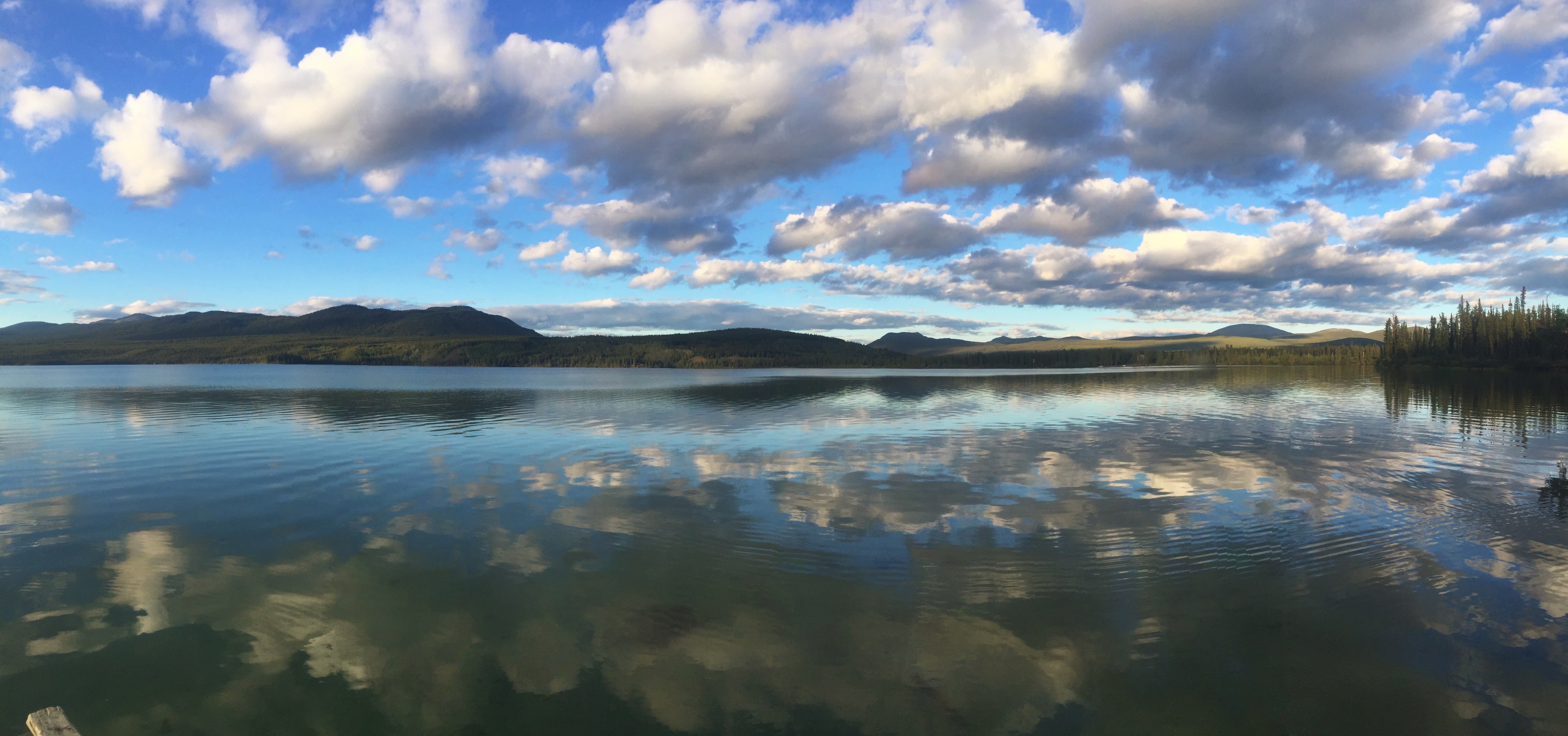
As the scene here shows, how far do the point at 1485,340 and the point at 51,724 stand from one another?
235827 mm

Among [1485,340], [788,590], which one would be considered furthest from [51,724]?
[1485,340]

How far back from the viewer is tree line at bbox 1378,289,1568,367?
145 metres

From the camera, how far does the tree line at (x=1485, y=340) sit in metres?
145

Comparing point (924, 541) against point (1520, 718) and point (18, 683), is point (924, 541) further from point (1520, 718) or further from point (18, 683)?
point (18, 683)

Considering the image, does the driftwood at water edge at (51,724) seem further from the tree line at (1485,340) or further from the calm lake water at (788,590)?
the tree line at (1485,340)

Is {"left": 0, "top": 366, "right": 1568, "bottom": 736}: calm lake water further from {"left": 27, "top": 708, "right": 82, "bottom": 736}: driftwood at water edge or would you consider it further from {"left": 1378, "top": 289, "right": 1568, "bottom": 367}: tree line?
{"left": 1378, "top": 289, "right": 1568, "bottom": 367}: tree line

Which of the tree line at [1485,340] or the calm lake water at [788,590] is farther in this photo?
the tree line at [1485,340]

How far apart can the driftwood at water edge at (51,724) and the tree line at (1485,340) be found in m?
202

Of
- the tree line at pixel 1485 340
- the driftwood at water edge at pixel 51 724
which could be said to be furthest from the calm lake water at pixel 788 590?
the tree line at pixel 1485 340

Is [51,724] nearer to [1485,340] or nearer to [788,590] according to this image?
[788,590]

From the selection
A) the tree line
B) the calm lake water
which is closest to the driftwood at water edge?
the calm lake water

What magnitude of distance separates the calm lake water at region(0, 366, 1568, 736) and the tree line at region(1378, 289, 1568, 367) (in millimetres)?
170508

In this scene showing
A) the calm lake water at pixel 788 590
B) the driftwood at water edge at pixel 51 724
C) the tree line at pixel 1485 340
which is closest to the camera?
the driftwood at water edge at pixel 51 724

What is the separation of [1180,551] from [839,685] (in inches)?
372
